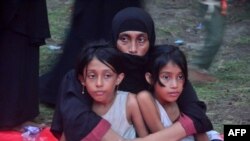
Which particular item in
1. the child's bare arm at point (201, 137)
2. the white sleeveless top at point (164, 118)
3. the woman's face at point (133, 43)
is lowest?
the child's bare arm at point (201, 137)

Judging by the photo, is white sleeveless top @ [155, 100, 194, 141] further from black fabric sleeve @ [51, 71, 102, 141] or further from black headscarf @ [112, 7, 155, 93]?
black fabric sleeve @ [51, 71, 102, 141]

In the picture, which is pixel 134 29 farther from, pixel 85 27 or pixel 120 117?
pixel 85 27

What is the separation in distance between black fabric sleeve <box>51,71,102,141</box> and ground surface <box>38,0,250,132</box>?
1.15 meters

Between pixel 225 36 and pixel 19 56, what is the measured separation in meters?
3.52

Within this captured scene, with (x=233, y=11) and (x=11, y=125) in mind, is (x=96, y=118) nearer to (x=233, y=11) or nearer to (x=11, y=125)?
(x=11, y=125)

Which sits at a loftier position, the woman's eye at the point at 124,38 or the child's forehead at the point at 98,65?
the woman's eye at the point at 124,38

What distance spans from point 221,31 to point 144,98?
2370mm

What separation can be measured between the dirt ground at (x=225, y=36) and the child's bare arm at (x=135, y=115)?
137 centimetres

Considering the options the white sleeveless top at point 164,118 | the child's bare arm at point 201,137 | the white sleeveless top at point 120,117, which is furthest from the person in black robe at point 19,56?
the child's bare arm at point 201,137

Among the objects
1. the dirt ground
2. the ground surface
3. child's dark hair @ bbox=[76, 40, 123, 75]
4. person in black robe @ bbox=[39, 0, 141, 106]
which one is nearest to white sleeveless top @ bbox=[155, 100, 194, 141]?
child's dark hair @ bbox=[76, 40, 123, 75]

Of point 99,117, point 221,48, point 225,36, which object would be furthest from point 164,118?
point 225,36

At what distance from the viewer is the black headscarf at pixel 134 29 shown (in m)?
3.18

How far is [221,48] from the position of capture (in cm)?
660

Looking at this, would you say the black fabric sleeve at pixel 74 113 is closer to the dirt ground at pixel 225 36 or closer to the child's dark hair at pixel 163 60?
the child's dark hair at pixel 163 60
